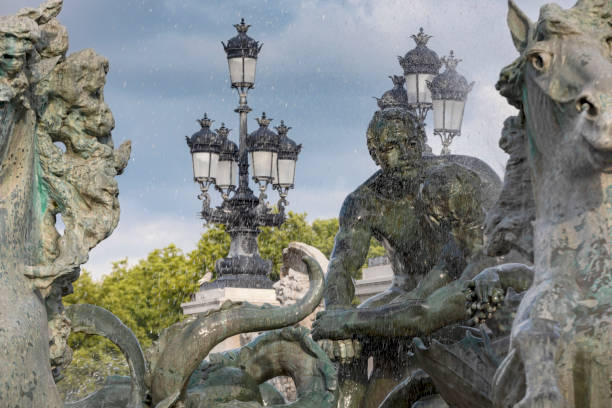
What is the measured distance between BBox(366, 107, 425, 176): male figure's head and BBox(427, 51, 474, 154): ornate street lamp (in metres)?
6.69

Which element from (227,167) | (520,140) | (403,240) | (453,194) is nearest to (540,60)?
(520,140)

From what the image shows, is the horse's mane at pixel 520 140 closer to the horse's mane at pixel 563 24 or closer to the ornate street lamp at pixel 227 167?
the horse's mane at pixel 563 24

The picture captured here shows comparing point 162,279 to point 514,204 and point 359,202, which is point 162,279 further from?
point 514,204

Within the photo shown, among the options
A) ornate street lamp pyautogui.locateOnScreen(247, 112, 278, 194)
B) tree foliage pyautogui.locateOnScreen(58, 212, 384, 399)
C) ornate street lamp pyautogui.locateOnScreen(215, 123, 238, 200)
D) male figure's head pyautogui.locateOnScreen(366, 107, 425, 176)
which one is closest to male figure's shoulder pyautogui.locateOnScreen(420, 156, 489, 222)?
male figure's head pyautogui.locateOnScreen(366, 107, 425, 176)

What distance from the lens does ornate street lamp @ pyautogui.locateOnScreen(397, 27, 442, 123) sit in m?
13.4

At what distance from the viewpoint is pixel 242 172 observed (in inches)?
622

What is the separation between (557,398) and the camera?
277 cm

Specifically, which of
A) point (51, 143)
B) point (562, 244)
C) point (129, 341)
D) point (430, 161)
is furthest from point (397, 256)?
point (562, 244)

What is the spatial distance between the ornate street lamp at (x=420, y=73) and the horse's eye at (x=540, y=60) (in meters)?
9.95

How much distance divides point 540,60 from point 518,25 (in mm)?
206

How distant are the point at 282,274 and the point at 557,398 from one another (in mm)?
11030

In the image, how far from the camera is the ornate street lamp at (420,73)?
526 inches

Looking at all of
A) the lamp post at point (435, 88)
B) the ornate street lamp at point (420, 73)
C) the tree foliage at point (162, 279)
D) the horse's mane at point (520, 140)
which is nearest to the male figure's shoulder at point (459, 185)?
the horse's mane at point (520, 140)

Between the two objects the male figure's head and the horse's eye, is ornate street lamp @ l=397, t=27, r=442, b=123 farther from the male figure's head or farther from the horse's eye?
the horse's eye
